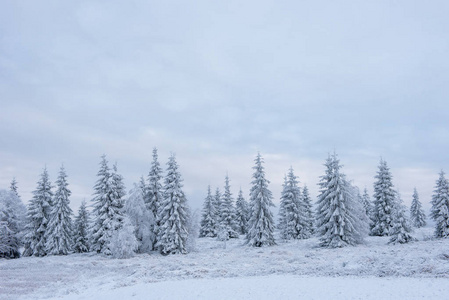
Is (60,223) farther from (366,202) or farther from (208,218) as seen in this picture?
(366,202)

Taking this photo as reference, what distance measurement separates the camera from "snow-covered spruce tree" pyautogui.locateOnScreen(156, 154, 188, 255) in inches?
1607

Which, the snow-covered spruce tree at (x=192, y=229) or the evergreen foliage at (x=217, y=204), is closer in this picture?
the snow-covered spruce tree at (x=192, y=229)

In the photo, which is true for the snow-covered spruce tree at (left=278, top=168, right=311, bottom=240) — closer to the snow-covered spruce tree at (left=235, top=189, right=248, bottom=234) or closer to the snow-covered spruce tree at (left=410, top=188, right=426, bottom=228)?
the snow-covered spruce tree at (left=235, top=189, right=248, bottom=234)

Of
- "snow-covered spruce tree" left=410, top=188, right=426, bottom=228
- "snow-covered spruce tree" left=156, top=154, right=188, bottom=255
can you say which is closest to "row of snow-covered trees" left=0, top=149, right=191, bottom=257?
"snow-covered spruce tree" left=156, top=154, right=188, bottom=255

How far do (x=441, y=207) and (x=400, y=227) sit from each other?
8119 mm

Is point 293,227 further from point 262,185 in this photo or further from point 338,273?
point 338,273

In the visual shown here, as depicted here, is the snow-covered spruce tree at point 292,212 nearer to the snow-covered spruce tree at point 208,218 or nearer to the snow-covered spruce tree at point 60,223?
the snow-covered spruce tree at point 208,218

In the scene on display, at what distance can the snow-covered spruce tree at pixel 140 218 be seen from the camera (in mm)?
41031

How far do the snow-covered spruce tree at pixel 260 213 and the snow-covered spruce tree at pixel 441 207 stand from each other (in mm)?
22085

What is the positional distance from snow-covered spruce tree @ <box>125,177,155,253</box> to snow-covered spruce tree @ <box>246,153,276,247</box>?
14724 millimetres

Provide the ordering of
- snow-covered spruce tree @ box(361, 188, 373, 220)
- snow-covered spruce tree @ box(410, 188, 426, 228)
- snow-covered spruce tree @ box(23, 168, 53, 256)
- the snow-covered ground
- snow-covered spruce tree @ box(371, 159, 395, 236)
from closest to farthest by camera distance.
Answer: the snow-covered ground
snow-covered spruce tree @ box(23, 168, 53, 256)
snow-covered spruce tree @ box(371, 159, 395, 236)
snow-covered spruce tree @ box(361, 188, 373, 220)
snow-covered spruce tree @ box(410, 188, 426, 228)

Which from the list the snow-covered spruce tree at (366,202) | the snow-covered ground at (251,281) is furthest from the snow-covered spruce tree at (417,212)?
the snow-covered ground at (251,281)

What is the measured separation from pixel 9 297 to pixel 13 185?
156ft

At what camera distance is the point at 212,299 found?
16.5m
